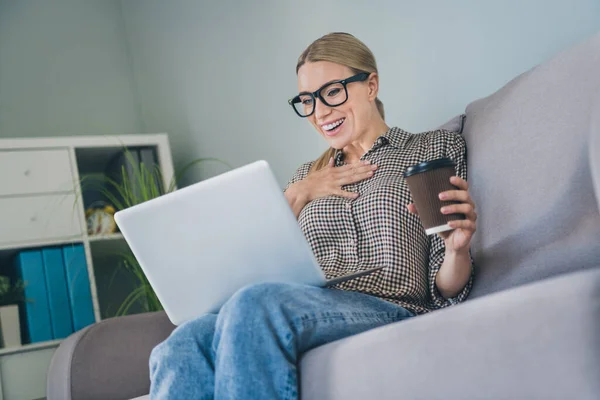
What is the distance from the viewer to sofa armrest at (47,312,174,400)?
1.60 meters

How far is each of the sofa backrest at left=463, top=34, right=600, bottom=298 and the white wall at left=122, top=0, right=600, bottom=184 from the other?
0.29 metres

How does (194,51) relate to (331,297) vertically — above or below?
above

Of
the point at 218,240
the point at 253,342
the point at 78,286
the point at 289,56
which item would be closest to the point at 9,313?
the point at 78,286

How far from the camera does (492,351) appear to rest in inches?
37.5

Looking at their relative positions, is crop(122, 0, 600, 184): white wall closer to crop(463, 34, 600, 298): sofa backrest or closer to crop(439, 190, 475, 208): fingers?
crop(463, 34, 600, 298): sofa backrest

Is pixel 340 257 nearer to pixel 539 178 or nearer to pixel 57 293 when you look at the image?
Result: pixel 539 178

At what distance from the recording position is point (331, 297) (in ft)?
4.27

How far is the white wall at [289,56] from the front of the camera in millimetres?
1863

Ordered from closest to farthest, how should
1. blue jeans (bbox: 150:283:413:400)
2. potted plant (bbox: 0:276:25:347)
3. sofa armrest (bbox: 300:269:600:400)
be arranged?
sofa armrest (bbox: 300:269:600:400) < blue jeans (bbox: 150:283:413:400) < potted plant (bbox: 0:276:25:347)

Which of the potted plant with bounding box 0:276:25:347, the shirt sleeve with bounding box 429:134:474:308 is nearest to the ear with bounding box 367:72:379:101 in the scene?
the shirt sleeve with bounding box 429:134:474:308

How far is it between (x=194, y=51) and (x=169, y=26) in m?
0.24

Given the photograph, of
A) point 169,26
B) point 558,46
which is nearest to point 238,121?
point 169,26

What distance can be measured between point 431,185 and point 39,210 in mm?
2093

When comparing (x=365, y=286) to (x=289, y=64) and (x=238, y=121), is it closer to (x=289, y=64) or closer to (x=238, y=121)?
(x=289, y=64)
